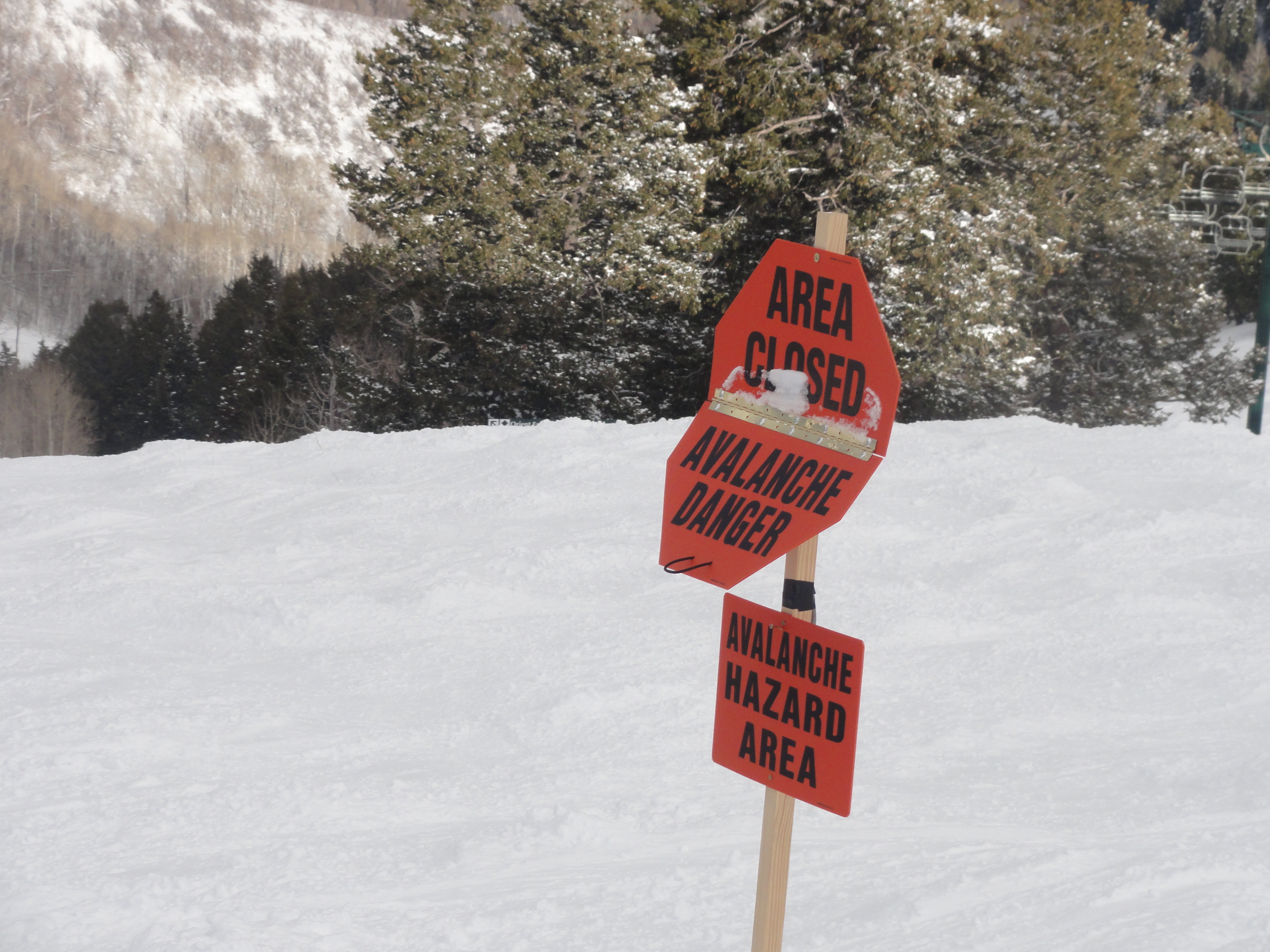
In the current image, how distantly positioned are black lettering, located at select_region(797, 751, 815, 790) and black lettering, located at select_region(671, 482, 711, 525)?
54cm

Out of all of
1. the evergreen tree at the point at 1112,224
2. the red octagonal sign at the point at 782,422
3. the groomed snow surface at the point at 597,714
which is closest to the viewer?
the red octagonal sign at the point at 782,422

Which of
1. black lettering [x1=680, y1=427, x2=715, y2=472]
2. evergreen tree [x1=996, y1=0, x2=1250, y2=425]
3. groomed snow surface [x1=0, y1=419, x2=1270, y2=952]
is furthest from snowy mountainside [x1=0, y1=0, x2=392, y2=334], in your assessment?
black lettering [x1=680, y1=427, x2=715, y2=472]

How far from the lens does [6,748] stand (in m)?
4.88

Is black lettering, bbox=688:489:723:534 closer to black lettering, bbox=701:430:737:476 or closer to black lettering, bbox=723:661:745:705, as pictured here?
black lettering, bbox=701:430:737:476

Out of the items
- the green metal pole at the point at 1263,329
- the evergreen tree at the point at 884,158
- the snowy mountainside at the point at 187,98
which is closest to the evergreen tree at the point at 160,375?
the evergreen tree at the point at 884,158

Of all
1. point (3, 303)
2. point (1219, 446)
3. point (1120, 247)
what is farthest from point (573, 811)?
point (3, 303)

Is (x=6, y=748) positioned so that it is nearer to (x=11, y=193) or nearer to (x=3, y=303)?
(x=3, y=303)

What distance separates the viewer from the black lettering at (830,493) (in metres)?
2.32

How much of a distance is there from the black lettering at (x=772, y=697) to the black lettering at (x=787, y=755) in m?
0.05

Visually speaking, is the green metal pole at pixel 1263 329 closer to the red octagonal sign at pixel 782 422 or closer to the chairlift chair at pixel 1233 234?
the chairlift chair at pixel 1233 234

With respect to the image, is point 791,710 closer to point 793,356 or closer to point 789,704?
point 789,704

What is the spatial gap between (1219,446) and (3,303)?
10796cm

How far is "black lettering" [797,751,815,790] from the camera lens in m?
2.43

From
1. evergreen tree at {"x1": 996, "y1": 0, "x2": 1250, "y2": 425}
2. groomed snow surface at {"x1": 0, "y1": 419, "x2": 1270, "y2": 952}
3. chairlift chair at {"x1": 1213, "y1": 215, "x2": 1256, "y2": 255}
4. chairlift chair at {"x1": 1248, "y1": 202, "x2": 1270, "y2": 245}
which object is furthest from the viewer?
chairlift chair at {"x1": 1248, "y1": 202, "x2": 1270, "y2": 245}
